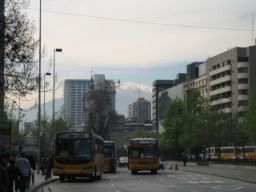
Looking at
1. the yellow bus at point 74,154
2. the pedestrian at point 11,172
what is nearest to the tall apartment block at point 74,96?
the yellow bus at point 74,154

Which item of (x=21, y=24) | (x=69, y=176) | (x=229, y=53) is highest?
(x=229, y=53)

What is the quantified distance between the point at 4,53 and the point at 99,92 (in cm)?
7916

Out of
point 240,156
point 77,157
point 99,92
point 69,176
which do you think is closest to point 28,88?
point 77,157

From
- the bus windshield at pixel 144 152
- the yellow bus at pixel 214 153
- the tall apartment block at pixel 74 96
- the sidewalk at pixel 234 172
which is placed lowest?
the sidewalk at pixel 234 172

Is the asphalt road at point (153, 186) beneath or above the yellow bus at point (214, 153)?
beneath

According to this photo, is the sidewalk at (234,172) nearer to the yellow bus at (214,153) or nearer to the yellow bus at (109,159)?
the yellow bus at (109,159)

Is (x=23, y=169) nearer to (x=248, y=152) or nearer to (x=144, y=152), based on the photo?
(x=144, y=152)

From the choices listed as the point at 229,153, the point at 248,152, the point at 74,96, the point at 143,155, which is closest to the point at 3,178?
the point at 143,155

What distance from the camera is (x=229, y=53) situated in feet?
568

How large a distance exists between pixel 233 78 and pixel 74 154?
130 meters

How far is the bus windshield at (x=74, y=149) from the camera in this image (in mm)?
44375

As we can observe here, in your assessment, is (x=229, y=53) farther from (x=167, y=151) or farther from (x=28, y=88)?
(x=28, y=88)

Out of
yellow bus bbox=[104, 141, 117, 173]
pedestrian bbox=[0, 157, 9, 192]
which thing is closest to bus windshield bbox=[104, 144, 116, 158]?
yellow bus bbox=[104, 141, 117, 173]

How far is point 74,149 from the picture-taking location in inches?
1753
